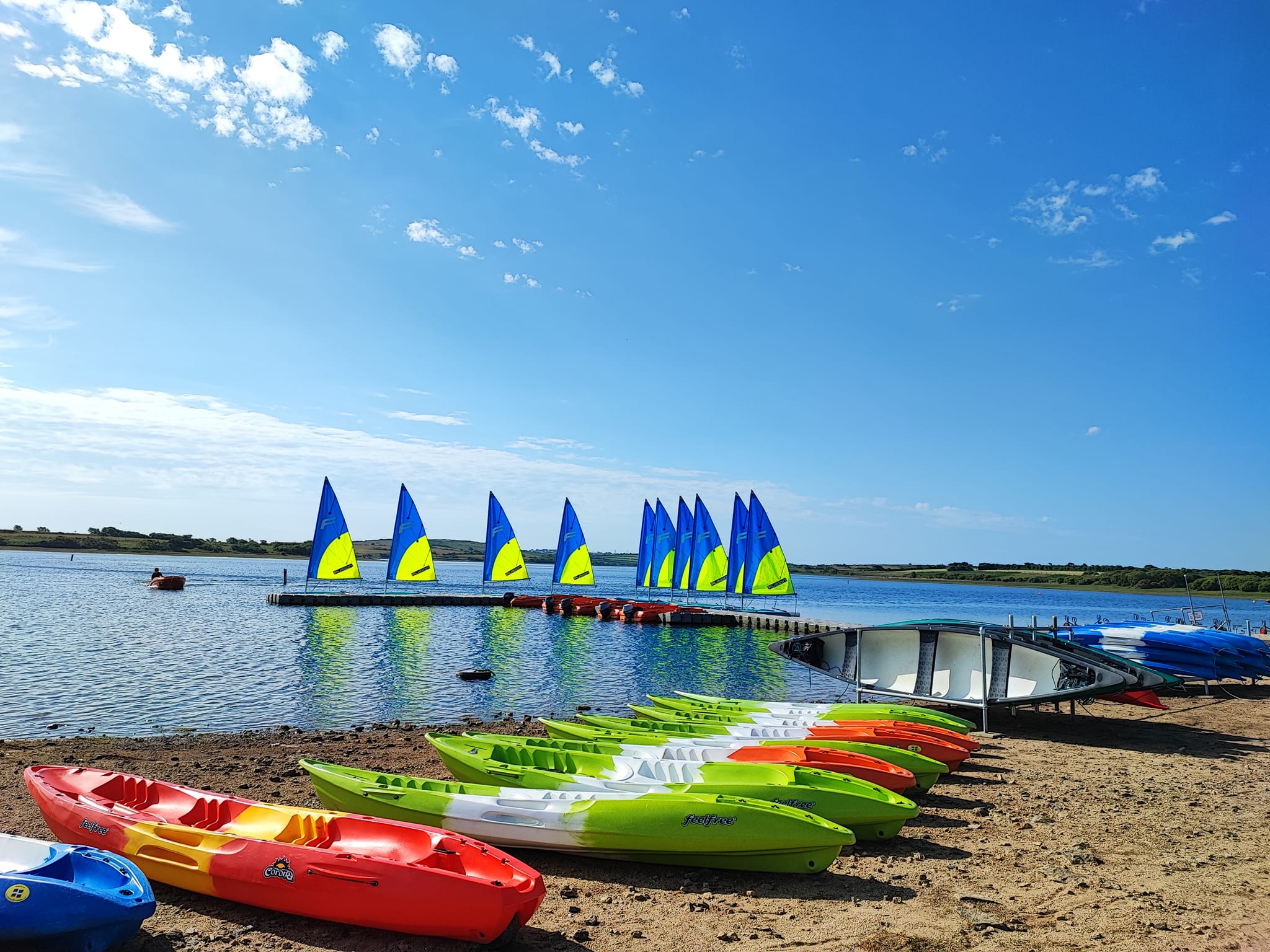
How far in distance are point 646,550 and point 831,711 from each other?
4556 cm

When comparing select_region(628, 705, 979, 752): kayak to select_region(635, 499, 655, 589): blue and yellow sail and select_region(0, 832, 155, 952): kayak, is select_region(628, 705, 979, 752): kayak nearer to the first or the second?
select_region(0, 832, 155, 952): kayak

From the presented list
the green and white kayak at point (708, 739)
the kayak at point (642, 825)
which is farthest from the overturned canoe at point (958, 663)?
the kayak at point (642, 825)

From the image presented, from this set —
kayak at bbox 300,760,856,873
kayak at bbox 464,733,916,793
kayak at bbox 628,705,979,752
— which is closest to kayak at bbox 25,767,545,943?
kayak at bbox 300,760,856,873

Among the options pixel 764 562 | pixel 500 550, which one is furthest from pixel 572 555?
pixel 764 562

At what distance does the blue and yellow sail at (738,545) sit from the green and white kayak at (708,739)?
37.4m

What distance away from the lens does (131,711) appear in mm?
18625

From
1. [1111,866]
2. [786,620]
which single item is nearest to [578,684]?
[1111,866]

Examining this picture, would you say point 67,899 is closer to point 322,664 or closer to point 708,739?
point 708,739

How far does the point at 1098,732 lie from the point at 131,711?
21.9 metres

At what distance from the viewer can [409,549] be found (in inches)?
2226

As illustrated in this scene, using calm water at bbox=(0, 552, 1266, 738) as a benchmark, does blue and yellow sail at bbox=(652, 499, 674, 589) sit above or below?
above

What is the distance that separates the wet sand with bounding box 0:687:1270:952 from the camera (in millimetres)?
6629

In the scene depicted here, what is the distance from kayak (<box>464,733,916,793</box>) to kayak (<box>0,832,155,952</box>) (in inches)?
207

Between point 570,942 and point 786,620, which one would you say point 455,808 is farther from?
point 786,620
